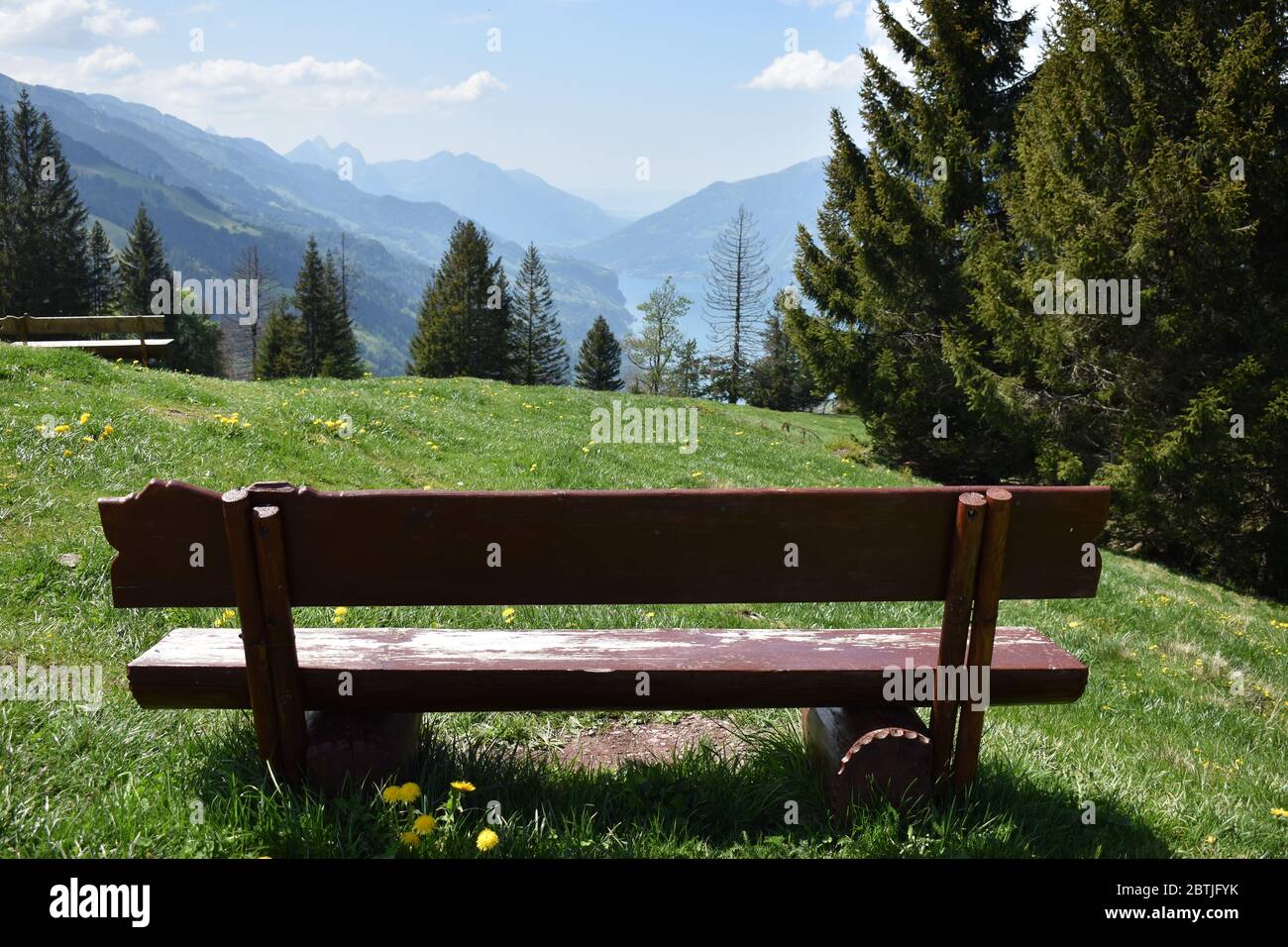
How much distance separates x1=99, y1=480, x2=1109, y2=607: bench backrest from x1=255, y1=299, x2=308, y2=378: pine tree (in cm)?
8229

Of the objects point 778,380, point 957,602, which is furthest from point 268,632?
point 778,380

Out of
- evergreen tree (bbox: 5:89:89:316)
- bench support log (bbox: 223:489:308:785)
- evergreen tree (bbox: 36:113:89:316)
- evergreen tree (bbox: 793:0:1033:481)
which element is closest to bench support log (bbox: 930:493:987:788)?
bench support log (bbox: 223:489:308:785)

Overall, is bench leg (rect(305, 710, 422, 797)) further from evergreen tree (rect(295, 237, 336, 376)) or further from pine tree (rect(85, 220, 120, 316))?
pine tree (rect(85, 220, 120, 316))

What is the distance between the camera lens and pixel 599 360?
8488 centimetres

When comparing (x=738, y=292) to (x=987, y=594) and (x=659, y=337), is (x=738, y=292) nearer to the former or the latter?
(x=659, y=337)

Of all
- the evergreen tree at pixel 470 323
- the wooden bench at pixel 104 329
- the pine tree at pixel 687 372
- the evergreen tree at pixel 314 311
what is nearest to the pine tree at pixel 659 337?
the pine tree at pixel 687 372

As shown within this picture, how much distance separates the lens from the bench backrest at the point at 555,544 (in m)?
2.96

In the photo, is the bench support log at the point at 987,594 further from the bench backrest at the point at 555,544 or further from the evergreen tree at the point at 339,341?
the evergreen tree at the point at 339,341

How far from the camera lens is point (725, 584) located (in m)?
3.07

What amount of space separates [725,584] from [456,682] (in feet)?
3.70

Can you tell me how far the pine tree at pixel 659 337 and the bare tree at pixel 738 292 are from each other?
4.45m

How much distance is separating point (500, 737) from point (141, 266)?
294 feet

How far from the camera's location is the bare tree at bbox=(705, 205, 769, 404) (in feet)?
265
